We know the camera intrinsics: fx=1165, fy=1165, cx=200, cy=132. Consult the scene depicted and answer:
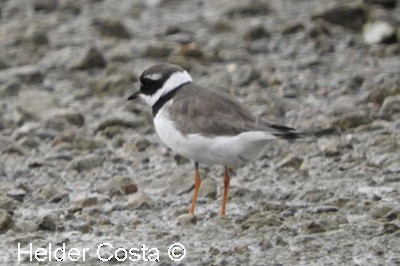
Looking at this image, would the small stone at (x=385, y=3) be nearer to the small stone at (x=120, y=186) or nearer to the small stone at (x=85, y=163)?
the small stone at (x=85, y=163)

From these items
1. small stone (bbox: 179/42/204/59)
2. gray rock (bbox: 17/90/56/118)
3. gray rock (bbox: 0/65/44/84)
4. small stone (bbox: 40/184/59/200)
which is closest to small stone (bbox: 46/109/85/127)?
gray rock (bbox: 17/90/56/118)

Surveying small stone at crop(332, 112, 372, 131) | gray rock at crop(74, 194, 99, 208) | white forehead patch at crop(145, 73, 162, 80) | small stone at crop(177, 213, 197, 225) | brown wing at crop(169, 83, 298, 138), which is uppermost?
white forehead patch at crop(145, 73, 162, 80)

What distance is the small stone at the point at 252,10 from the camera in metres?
14.0

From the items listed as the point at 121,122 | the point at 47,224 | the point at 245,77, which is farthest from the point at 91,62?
the point at 47,224

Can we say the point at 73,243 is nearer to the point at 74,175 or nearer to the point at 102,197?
the point at 102,197

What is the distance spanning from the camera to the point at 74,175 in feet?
30.1

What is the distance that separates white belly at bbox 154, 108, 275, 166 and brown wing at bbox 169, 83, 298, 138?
1.6 inches

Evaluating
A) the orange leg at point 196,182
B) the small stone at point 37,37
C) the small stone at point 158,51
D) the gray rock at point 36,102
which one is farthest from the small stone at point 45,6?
the orange leg at point 196,182

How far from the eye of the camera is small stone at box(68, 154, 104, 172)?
9.29 m

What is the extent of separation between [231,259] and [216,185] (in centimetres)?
182

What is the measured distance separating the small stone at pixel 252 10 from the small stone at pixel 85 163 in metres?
5.10

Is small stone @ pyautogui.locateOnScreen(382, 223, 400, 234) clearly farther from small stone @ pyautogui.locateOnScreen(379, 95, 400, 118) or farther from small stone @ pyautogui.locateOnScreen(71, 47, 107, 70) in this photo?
small stone @ pyautogui.locateOnScreen(71, 47, 107, 70)

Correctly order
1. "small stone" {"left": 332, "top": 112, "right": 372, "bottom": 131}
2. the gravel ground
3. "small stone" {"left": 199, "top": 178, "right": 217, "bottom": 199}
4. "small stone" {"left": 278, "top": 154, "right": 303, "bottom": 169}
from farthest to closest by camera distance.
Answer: "small stone" {"left": 332, "top": 112, "right": 372, "bottom": 131}
"small stone" {"left": 278, "top": 154, "right": 303, "bottom": 169}
"small stone" {"left": 199, "top": 178, "right": 217, "bottom": 199}
the gravel ground

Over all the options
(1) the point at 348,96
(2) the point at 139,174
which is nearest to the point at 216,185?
(2) the point at 139,174
